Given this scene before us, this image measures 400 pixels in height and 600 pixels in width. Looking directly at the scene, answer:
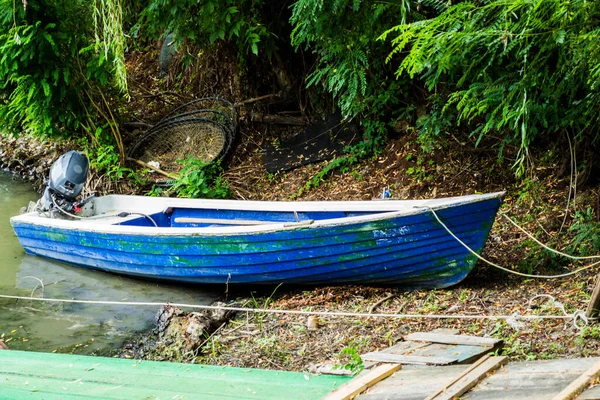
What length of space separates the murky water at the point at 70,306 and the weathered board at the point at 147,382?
2220 millimetres

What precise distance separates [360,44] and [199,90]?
4.54m

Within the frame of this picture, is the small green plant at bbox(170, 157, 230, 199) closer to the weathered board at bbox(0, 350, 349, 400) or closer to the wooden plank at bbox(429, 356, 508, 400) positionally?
the weathered board at bbox(0, 350, 349, 400)

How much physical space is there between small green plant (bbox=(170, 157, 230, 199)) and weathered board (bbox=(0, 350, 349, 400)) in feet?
17.7

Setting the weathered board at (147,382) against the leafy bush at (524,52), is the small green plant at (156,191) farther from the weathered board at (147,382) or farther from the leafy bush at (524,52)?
the weathered board at (147,382)

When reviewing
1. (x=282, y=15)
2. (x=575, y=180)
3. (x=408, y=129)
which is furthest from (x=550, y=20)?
(x=282, y=15)

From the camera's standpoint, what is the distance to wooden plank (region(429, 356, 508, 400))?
3098 millimetres

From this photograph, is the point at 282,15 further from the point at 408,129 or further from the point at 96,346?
the point at 96,346

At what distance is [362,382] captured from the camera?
3359 mm

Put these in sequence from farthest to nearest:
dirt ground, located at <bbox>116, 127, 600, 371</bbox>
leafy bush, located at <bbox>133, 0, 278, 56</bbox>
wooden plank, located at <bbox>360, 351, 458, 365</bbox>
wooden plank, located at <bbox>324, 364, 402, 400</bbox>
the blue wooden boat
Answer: leafy bush, located at <bbox>133, 0, 278, 56</bbox>
the blue wooden boat
dirt ground, located at <bbox>116, 127, 600, 371</bbox>
wooden plank, located at <bbox>360, 351, 458, 365</bbox>
wooden plank, located at <bbox>324, 364, 402, 400</bbox>

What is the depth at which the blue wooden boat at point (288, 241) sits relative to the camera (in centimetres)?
629

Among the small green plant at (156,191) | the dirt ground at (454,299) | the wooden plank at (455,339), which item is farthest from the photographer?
the small green plant at (156,191)

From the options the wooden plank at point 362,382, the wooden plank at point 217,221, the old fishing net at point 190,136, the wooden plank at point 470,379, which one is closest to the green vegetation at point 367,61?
the old fishing net at point 190,136

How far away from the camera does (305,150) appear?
410 inches

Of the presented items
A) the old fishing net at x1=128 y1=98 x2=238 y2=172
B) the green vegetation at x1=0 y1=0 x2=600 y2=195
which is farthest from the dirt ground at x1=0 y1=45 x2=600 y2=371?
the old fishing net at x1=128 y1=98 x2=238 y2=172
